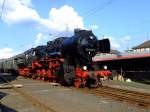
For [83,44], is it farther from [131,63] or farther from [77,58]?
[131,63]

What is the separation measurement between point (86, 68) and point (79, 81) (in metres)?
1.03

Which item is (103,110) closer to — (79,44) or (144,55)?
(79,44)

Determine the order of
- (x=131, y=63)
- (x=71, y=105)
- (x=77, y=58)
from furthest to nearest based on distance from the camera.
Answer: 1. (x=131, y=63)
2. (x=77, y=58)
3. (x=71, y=105)

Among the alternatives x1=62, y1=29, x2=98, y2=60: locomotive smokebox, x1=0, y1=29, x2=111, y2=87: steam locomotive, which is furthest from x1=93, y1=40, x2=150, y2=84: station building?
x1=62, y1=29, x2=98, y2=60: locomotive smokebox

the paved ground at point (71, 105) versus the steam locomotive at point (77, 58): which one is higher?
the steam locomotive at point (77, 58)

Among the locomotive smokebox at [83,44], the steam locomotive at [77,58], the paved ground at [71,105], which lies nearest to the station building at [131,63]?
Answer: the steam locomotive at [77,58]

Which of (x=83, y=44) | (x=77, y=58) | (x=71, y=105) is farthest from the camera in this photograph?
(x=77, y=58)

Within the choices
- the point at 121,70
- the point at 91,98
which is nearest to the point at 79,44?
the point at 91,98

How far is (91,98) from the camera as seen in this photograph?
16172 millimetres

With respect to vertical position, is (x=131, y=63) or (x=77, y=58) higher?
(x=131, y=63)

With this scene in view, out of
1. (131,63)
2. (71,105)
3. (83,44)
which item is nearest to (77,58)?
(83,44)

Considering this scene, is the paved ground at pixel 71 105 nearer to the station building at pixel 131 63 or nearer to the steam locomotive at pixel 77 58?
the steam locomotive at pixel 77 58

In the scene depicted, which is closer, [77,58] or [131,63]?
[77,58]

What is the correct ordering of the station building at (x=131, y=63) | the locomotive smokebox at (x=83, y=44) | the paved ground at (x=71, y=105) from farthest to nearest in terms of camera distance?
the station building at (x=131, y=63)
the locomotive smokebox at (x=83, y=44)
the paved ground at (x=71, y=105)
